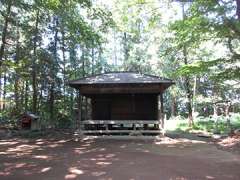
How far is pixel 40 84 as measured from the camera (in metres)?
34.7

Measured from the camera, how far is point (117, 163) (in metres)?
11.2

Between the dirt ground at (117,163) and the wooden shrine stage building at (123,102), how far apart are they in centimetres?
516

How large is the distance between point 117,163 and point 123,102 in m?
12.9

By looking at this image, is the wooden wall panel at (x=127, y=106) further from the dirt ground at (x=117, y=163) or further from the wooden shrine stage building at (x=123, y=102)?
the dirt ground at (x=117, y=163)

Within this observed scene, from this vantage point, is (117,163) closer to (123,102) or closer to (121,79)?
(121,79)

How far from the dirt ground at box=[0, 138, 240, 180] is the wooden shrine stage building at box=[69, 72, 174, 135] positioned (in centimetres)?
516

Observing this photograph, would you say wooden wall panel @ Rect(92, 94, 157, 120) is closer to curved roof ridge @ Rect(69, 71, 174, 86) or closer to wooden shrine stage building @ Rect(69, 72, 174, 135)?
wooden shrine stage building @ Rect(69, 72, 174, 135)

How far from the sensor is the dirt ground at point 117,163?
9.21 m

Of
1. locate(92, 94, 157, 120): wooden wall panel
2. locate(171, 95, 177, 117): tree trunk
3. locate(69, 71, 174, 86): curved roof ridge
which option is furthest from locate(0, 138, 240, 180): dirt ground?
locate(171, 95, 177, 117): tree trunk

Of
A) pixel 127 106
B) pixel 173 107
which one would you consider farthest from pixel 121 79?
pixel 173 107

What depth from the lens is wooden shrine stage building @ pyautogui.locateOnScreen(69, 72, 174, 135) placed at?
2034 cm

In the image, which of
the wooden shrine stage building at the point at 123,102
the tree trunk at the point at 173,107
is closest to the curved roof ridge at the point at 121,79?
the wooden shrine stage building at the point at 123,102

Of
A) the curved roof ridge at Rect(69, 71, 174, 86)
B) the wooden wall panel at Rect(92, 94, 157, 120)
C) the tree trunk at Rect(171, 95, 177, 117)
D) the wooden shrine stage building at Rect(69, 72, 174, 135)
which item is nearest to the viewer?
the curved roof ridge at Rect(69, 71, 174, 86)

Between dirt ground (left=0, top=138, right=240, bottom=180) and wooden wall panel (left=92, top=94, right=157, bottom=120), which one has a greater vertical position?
wooden wall panel (left=92, top=94, right=157, bottom=120)
